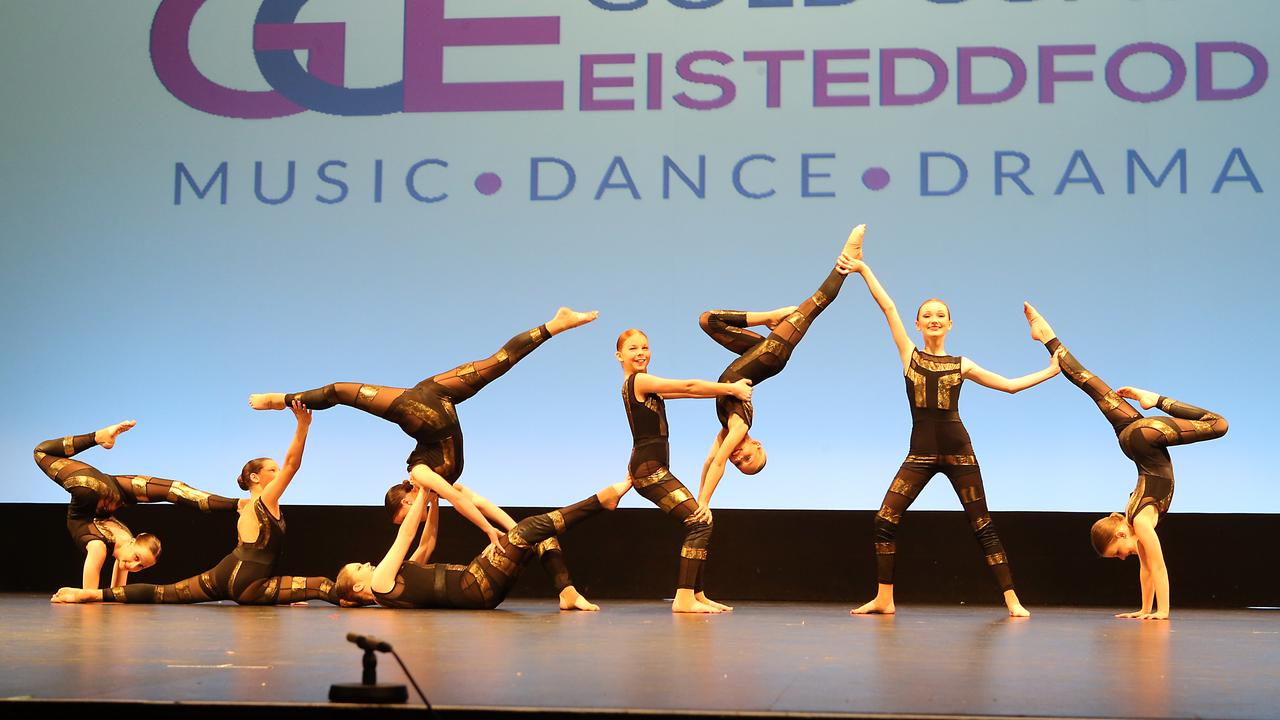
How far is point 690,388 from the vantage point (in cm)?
551

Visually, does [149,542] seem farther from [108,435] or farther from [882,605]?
[882,605]

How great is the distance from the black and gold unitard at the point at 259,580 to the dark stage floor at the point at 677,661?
1.33 feet

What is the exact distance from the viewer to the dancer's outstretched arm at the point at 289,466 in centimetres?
545

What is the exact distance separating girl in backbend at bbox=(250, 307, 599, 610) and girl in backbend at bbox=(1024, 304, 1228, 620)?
220 centimetres

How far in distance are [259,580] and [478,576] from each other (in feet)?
3.32

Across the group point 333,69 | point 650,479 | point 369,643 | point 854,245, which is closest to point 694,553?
point 650,479

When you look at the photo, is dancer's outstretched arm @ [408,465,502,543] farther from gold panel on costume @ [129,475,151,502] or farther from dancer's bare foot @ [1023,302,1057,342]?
dancer's bare foot @ [1023,302,1057,342]

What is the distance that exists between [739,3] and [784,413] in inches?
85.2

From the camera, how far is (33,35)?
7211 millimetres

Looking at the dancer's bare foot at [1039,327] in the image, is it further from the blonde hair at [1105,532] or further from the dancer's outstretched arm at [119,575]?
the dancer's outstretched arm at [119,575]

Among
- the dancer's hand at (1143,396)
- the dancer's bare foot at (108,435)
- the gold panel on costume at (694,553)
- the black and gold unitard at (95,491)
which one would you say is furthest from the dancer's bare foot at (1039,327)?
the dancer's bare foot at (108,435)

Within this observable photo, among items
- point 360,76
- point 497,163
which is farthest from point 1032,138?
point 360,76

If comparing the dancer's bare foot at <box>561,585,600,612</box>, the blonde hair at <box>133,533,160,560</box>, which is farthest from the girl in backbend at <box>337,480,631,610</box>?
the blonde hair at <box>133,533,160,560</box>

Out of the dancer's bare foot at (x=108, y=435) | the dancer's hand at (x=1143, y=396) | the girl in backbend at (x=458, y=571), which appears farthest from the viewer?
the dancer's bare foot at (x=108, y=435)
